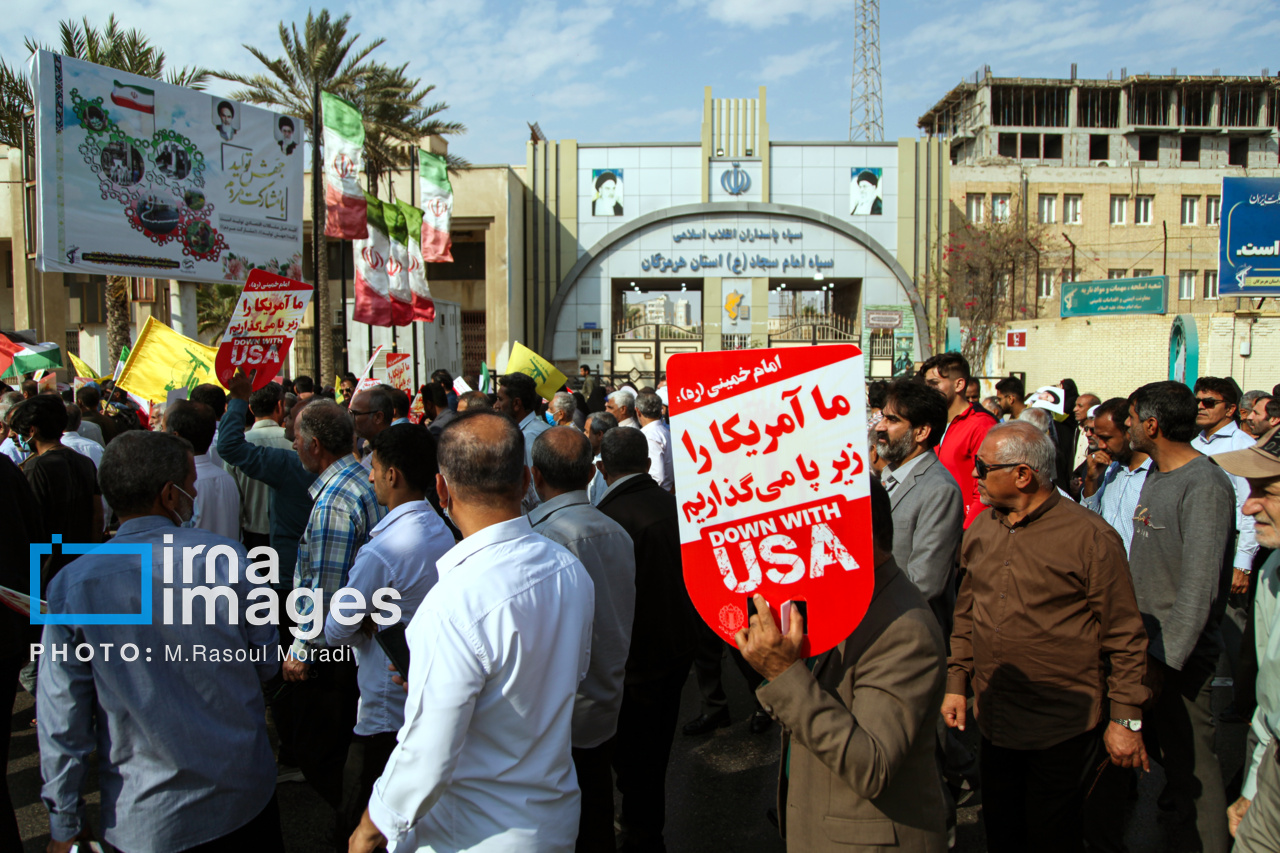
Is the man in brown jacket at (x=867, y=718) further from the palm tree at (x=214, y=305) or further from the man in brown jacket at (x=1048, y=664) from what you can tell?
the palm tree at (x=214, y=305)

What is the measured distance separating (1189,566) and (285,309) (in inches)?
280

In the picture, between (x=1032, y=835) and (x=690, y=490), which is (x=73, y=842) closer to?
(x=690, y=490)

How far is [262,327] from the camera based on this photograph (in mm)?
7379

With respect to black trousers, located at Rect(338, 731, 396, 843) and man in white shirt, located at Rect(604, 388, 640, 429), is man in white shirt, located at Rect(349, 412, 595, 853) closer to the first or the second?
black trousers, located at Rect(338, 731, 396, 843)

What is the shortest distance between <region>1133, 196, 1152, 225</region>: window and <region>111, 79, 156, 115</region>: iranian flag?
41.9 metres

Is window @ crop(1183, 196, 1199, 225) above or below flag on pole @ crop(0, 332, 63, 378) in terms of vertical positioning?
above

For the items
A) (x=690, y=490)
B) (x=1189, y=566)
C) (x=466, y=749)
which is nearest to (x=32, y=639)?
(x=466, y=749)

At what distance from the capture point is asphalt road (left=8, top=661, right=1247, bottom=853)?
12.6 feet

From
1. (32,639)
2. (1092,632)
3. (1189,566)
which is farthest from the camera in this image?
(32,639)

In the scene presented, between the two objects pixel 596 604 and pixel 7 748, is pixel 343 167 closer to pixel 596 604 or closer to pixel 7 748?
pixel 7 748

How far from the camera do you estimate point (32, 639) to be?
12.7ft

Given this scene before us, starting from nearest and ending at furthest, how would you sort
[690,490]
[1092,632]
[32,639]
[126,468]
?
[690,490]
[126,468]
[1092,632]
[32,639]

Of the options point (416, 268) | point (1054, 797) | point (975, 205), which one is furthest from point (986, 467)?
point (975, 205)

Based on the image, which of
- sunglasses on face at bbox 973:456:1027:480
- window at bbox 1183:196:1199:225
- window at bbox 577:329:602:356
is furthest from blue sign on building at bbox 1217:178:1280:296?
window at bbox 1183:196:1199:225
